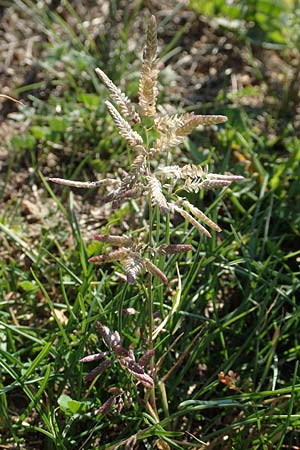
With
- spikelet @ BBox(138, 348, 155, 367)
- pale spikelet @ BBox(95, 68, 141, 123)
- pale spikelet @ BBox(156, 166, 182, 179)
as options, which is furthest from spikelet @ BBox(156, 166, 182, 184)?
spikelet @ BBox(138, 348, 155, 367)

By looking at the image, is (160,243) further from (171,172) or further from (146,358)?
(171,172)

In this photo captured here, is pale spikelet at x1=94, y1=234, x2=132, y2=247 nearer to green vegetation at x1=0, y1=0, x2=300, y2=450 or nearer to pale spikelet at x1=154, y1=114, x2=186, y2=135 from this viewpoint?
green vegetation at x1=0, y1=0, x2=300, y2=450

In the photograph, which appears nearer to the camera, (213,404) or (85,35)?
(213,404)

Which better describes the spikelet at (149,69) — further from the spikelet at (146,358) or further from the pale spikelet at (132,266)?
the spikelet at (146,358)

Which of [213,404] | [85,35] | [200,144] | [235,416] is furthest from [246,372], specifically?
[85,35]

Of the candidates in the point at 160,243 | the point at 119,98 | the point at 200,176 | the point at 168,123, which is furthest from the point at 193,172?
the point at 160,243

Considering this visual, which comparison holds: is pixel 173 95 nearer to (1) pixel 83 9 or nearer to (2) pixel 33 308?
(1) pixel 83 9
